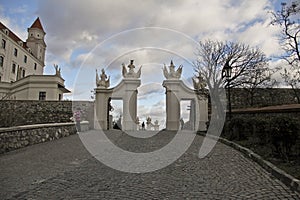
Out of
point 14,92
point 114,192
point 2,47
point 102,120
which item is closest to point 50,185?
point 114,192

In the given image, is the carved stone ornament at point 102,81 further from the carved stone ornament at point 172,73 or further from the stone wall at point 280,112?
the stone wall at point 280,112

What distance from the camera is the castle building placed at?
27.6 meters

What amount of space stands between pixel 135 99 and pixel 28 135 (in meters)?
9.06

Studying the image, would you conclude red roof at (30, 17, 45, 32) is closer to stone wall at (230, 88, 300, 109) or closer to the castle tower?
the castle tower

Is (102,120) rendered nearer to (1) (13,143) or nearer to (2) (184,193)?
(1) (13,143)

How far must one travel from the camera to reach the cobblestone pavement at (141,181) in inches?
163

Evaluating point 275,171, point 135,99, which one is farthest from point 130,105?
point 275,171

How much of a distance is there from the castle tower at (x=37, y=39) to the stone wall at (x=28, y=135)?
135 ft

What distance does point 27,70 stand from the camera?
146 feet

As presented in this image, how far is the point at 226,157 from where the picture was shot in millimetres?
7168

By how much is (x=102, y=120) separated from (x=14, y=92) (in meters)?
15.4

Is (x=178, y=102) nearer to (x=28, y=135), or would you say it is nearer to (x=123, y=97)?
(x=123, y=97)

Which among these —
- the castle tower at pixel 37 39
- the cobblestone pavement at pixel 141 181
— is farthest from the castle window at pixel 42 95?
the castle tower at pixel 37 39

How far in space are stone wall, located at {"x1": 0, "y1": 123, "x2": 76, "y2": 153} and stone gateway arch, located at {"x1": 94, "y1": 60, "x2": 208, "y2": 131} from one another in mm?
4579
